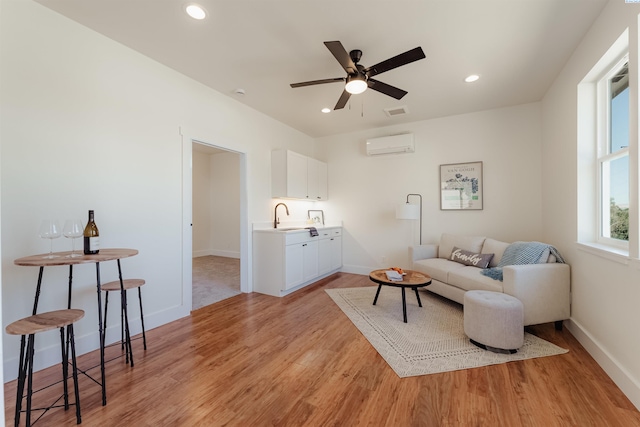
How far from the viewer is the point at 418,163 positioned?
4758 millimetres

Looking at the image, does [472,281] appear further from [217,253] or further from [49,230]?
[217,253]

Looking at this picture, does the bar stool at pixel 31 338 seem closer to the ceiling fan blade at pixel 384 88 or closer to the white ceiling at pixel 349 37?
the white ceiling at pixel 349 37

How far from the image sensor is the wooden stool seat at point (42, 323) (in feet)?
4.85

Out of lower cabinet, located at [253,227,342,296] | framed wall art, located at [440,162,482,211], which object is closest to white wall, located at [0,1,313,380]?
lower cabinet, located at [253,227,342,296]

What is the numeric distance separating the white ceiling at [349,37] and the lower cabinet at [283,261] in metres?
2.00

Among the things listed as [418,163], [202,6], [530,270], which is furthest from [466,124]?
[202,6]

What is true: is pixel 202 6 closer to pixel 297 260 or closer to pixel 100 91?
pixel 100 91

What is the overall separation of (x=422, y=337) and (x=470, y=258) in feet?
5.23

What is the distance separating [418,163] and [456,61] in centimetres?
205

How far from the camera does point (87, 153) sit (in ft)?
7.80

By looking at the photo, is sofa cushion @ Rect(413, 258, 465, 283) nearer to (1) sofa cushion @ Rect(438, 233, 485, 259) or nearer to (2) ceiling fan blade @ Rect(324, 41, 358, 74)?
(1) sofa cushion @ Rect(438, 233, 485, 259)

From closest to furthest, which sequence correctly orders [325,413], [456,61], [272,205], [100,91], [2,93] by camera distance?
[325,413], [2,93], [100,91], [456,61], [272,205]

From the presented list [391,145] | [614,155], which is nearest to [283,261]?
[391,145]

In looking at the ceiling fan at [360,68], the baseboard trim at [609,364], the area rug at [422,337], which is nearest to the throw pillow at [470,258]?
the area rug at [422,337]
